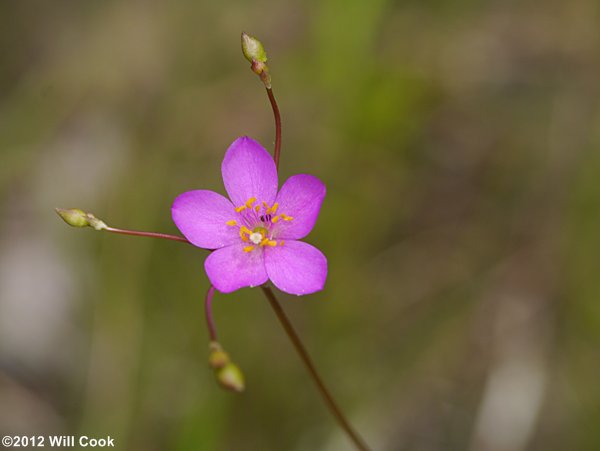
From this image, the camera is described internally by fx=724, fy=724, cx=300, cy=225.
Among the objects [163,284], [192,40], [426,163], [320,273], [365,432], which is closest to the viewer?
[320,273]

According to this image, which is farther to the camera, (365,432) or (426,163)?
(426,163)

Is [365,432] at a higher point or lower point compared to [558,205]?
lower

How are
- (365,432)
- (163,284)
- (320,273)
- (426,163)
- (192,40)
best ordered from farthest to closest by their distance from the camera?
(192,40) < (426,163) < (163,284) < (365,432) < (320,273)

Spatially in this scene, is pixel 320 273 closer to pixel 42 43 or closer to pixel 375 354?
pixel 375 354

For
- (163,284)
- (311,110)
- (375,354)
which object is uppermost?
(311,110)

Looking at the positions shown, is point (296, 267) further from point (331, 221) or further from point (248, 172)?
point (331, 221)

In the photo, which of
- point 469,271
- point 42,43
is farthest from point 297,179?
point 42,43

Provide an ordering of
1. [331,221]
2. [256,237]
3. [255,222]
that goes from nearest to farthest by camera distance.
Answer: [256,237] → [255,222] → [331,221]

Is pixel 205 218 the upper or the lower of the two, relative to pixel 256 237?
upper

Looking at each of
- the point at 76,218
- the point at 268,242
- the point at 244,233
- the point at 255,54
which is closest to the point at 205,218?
the point at 244,233
